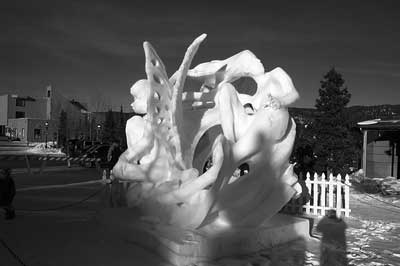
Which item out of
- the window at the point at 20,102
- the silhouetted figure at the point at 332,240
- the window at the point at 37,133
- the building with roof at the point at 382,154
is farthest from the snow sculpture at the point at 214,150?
the window at the point at 20,102

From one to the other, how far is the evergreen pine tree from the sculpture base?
8.77m

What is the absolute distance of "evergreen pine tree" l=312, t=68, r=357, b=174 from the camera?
15.6 meters

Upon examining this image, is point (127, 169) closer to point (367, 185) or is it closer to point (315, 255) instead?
point (315, 255)

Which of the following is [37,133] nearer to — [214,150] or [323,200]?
[323,200]

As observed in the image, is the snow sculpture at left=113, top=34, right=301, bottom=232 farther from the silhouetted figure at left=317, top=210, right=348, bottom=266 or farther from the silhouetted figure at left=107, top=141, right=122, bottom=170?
the silhouetted figure at left=107, top=141, right=122, bottom=170

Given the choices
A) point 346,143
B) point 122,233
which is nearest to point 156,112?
point 122,233

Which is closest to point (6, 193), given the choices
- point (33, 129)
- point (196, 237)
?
point (196, 237)

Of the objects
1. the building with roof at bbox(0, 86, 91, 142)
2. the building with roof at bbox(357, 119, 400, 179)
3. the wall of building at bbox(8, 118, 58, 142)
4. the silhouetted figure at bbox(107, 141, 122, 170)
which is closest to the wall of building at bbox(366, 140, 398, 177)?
the building with roof at bbox(357, 119, 400, 179)

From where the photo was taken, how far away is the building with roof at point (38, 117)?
62.8 meters

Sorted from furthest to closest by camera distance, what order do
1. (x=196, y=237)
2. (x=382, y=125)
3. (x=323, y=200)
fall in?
(x=382, y=125), (x=323, y=200), (x=196, y=237)

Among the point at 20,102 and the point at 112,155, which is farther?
the point at 20,102

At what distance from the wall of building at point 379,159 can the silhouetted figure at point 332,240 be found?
14.8 meters

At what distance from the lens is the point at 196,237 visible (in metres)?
5.83

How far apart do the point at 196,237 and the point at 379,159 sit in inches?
817
